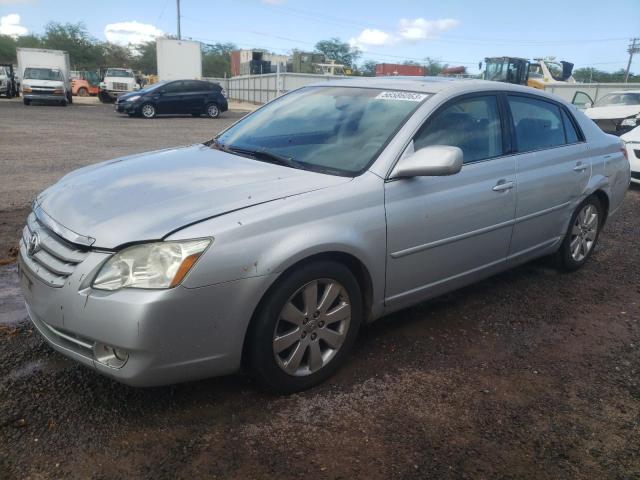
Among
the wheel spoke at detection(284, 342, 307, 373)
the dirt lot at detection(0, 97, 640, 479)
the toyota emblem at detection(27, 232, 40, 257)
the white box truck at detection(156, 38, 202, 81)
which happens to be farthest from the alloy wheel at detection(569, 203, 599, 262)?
the white box truck at detection(156, 38, 202, 81)

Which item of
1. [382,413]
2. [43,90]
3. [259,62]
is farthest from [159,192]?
[259,62]

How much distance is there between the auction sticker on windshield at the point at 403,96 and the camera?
342 centimetres

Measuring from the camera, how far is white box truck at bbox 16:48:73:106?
84.1ft

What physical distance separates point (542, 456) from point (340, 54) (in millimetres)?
95211

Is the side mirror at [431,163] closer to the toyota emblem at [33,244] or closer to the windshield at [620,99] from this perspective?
the toyota emblem at [33,244]

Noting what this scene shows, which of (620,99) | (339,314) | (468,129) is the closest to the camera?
(339,314)

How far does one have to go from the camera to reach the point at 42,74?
26.2 metres

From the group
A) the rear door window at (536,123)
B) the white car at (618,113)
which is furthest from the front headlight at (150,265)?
the white car at (618,113)

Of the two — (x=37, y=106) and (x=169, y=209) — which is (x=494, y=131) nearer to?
(x=169, y=209)

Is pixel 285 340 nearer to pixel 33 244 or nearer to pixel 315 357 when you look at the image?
pixel 315 357

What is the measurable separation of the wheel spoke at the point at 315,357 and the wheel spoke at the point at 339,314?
139 millimetres

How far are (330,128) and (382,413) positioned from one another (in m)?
1.75

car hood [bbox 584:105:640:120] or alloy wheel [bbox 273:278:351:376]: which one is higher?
car hood [bbox 584:105:640:120]

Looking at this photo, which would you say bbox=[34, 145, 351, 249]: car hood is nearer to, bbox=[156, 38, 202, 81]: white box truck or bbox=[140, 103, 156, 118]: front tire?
bbox=[140, 103, 156, 118]: front tire
